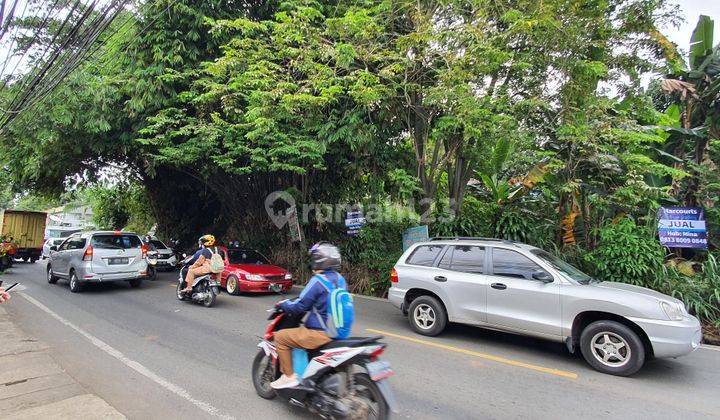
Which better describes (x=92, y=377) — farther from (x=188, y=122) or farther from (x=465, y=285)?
(x=188, y=122)

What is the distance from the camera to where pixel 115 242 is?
11.0 m

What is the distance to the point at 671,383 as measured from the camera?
498 cm

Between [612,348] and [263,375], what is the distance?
174 inches

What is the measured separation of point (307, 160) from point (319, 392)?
7.93 metres

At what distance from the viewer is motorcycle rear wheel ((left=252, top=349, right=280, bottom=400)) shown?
166 inches

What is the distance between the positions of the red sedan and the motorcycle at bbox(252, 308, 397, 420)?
681 centimetres

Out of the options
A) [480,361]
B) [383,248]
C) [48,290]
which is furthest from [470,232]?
[48,290]

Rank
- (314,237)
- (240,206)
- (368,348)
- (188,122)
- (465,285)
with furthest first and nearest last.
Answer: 1. (240,206)
2. (314,237)
3. (188,122)
4. (465,285)
5. (368,348)

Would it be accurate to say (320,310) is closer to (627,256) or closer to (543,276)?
(543,276)

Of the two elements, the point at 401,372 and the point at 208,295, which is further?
the point at 208,295

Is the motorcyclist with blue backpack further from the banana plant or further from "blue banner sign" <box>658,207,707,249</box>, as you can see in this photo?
the banana plant

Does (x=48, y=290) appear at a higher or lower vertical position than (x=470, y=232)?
lower

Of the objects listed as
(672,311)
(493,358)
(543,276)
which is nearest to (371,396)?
(493,358)

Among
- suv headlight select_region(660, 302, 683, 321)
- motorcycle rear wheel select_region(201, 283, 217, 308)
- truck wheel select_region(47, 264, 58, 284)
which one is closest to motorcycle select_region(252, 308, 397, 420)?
suv headlight select_region(660, 302, 683, 321)
